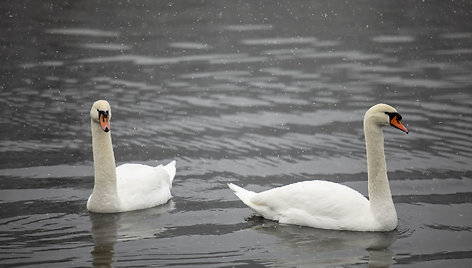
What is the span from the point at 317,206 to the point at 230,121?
5.86m

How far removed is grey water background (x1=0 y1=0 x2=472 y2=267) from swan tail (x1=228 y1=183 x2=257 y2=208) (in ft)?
0.80

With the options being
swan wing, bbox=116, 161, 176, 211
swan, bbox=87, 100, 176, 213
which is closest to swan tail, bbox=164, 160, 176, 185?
swan wing, bbox=116, 161, 176, 211

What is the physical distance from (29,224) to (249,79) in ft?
31.8

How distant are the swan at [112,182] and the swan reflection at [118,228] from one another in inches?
4.4

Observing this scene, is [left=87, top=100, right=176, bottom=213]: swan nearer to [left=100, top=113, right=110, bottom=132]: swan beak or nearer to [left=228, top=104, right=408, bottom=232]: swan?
[left=100, top=113, right=110, bottom=132]: swan beak

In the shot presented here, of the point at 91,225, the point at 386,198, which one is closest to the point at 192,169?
the point at 91,225

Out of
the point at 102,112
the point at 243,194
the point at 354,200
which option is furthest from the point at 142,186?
the point at 354,200

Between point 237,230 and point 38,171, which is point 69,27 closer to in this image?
point 38,171

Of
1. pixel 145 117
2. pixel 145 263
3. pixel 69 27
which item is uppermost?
pixel 69 27

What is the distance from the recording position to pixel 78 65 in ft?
72.3

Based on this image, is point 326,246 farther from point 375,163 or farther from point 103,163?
point 103,163

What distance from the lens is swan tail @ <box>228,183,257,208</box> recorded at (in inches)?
492

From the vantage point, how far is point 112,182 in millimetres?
12789

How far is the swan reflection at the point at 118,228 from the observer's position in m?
11.2
